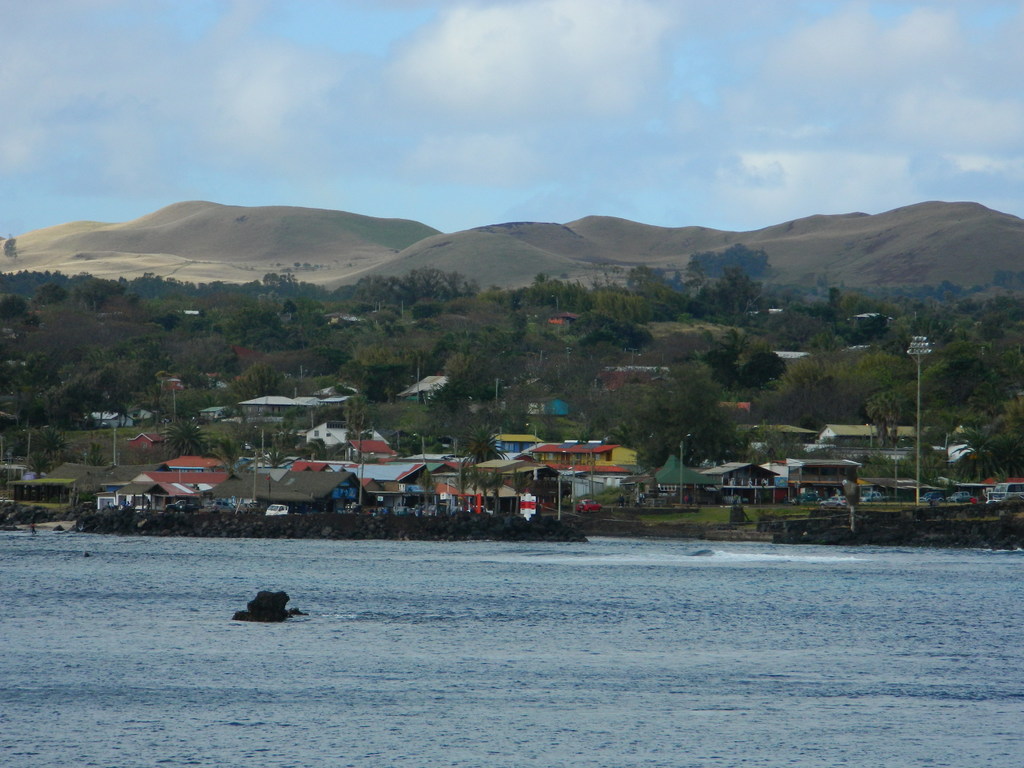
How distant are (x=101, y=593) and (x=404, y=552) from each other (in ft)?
75.5

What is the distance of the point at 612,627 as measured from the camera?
3781cm

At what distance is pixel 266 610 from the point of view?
37.6 metres

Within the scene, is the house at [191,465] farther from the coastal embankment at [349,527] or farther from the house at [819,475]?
the house at [819,475]

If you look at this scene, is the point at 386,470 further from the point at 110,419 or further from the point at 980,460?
the point at 110,419

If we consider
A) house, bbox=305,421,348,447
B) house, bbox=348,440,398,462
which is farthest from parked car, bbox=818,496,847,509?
house, bbox=305,421,348,447

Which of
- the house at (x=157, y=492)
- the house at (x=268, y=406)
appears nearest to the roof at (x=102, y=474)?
the house at (x=157, y=492)

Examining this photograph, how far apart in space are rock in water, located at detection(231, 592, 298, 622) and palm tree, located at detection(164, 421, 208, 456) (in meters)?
60.2

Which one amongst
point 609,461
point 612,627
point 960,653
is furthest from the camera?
point 609,461

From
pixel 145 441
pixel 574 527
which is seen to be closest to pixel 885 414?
pixel 574 527

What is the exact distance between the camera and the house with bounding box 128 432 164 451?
99438 mm

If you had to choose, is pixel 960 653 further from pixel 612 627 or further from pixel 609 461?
pixel 609 461

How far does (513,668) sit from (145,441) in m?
75.0

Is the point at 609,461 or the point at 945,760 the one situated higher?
the point at 609,461

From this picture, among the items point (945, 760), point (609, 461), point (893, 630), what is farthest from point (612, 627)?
point (609, 461)
